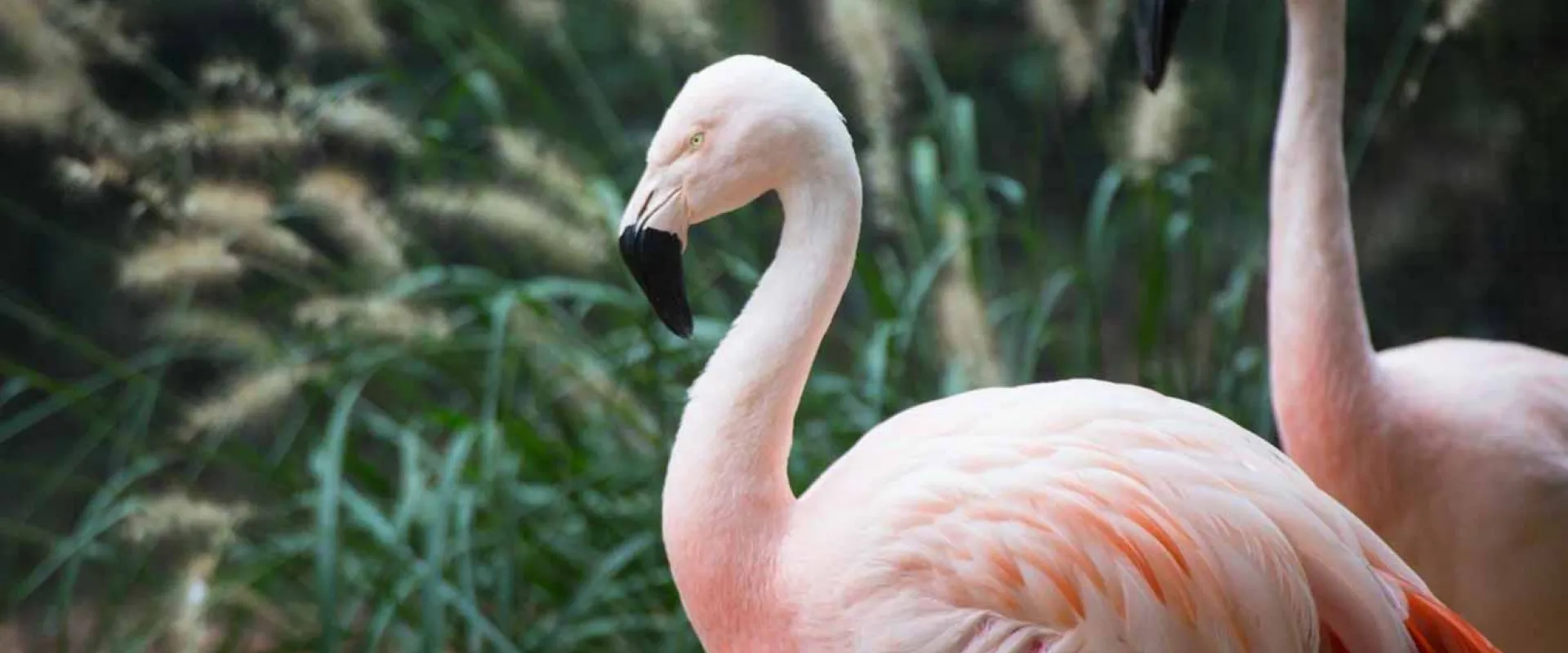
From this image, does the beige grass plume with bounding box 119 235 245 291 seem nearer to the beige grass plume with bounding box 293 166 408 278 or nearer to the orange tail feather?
the beige grass plume with bounding box 293 166 408 278

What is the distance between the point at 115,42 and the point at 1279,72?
2991 mm

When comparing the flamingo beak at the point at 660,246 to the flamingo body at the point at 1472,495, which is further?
the flamingo body at the point at 1472,495

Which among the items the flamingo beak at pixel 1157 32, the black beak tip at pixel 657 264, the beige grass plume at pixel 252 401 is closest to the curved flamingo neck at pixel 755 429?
the black beak tip at pixel 657 264

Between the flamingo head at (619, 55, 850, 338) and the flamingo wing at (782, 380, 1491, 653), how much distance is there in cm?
32

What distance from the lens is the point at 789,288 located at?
1.77 meters

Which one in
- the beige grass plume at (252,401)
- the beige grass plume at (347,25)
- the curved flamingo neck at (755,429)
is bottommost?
the curved flamingo neck at (755,429)

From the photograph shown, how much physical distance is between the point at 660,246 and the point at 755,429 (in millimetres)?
225

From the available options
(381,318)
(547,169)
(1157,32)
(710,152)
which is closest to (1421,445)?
(1157,32)

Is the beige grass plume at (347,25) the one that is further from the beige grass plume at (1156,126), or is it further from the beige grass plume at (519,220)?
the beige grass plume at (1156,126)

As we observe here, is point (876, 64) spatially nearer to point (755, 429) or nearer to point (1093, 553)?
point (755, 429)

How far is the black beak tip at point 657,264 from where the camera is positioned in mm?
1697

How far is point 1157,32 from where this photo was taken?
211cm

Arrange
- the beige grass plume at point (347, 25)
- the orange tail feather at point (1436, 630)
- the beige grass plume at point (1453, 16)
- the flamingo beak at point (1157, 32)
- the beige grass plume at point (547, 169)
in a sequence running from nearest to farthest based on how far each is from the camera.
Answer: the orange tail feather at point (1436, 630), the flamingo beak at point (1157, 32), the beige grass plume at point (1453, 16), the beige grass plume at point (547, 169), the beige grass plume at point (347, 25)

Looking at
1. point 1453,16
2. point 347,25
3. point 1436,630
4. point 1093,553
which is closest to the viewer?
point 1093,553
